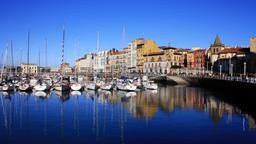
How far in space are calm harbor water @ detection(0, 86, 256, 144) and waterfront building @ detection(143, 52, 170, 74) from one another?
10342 cm

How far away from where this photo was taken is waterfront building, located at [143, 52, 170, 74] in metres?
153

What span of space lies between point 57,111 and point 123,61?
140918 millimetres

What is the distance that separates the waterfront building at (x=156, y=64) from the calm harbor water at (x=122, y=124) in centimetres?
10342

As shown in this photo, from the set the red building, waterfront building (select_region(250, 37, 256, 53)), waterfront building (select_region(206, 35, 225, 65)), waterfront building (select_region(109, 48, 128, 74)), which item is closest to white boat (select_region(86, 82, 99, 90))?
waterfront building (select_region(250, 37, 256, 53))

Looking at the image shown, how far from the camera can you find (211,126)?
3428cm

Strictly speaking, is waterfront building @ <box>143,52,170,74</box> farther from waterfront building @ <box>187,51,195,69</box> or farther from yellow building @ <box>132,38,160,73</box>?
waterfront building @ <box>187,51,195,69</box>

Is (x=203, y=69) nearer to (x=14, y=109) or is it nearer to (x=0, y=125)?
(x=14, y=109)

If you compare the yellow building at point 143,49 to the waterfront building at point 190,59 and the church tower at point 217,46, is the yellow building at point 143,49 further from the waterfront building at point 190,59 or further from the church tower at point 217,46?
the church tower at point 217,46

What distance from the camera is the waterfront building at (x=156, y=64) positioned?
153 m

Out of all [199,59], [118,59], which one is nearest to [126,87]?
[199,59]

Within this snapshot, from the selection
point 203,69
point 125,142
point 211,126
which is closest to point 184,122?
point 211,126

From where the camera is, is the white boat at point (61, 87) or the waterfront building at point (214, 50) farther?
the waterfront building at point (214, 50)

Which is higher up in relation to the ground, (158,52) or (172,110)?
(158,52)

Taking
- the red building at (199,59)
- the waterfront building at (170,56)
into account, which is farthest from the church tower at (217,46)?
the waterfront building at (170,56)
